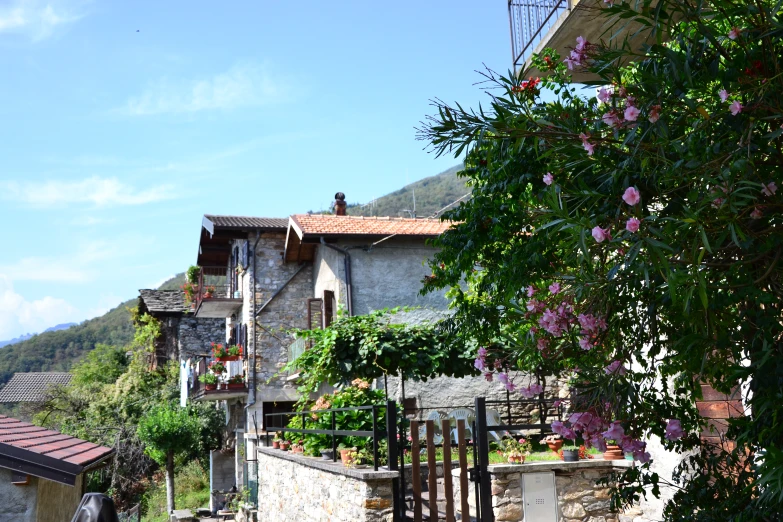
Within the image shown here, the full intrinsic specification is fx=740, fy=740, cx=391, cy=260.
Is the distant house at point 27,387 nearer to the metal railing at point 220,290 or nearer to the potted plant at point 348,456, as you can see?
the metal railing at point 220,290

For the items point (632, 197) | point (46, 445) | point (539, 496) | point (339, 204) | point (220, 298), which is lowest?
point (539, 496)

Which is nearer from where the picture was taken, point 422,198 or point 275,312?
point 275,312

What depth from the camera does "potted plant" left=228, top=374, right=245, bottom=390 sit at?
63.2 feet

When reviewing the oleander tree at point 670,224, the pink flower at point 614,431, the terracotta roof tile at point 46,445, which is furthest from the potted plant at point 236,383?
the pink flower at point 614,431

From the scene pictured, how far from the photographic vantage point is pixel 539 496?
776 cm

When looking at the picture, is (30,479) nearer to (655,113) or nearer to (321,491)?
(321,491)

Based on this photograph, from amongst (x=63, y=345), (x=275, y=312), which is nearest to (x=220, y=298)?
(x=275, y=312)

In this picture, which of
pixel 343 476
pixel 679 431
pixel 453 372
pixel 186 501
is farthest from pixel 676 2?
pixel 186 501

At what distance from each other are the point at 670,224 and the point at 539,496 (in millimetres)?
5763

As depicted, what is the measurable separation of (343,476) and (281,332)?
1253 centimetres

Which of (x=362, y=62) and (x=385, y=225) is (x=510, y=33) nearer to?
(x=362, y=62)

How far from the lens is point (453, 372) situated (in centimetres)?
1168

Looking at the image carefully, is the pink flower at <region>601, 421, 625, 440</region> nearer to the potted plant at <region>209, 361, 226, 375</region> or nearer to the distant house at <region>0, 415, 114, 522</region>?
the distant house at <region>0, 415, 114, 522</region>

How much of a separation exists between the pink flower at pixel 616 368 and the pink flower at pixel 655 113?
1196mm
